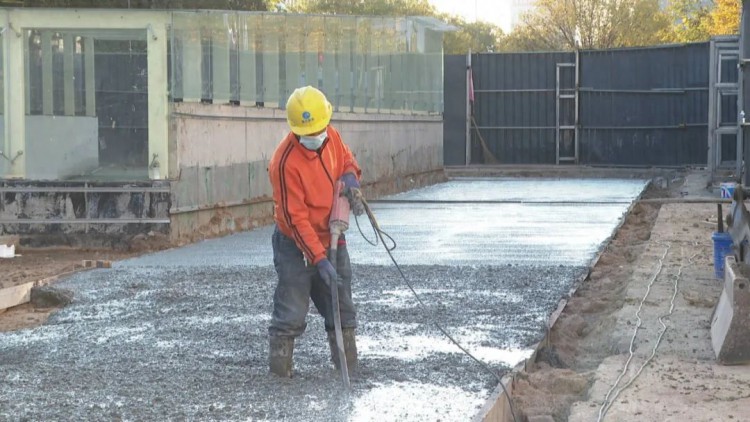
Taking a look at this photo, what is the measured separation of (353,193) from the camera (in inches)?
293

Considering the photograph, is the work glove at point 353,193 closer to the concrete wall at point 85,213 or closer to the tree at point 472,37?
the concrete wall at point 85,213

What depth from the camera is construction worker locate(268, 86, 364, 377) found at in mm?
7258

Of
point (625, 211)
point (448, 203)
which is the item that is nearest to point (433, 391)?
point (625, 211)

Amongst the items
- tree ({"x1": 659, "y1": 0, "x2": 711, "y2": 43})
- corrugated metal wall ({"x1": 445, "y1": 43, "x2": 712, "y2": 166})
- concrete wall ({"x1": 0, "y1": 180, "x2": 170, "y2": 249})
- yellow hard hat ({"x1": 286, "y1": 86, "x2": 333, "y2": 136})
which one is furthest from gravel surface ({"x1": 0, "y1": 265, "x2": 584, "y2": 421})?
tree ({"x1": 659, "y1": 0, "x2": 711, "y2": 43})

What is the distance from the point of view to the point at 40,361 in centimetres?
820

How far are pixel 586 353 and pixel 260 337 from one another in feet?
7.75

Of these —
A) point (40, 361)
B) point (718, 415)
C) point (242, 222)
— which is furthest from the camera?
point (242, 222)

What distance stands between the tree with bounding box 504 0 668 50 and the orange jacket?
46.9 meters

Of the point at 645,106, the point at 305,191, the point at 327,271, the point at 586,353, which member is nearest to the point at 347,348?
the point at 327,271

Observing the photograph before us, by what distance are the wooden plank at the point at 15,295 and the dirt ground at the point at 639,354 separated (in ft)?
16.0

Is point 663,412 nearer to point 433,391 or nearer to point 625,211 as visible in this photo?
point 433,391

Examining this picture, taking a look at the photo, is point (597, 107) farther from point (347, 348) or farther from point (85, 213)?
point (347, 348)

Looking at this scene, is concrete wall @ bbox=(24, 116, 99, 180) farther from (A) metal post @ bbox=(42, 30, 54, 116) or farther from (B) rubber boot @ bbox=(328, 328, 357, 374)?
(B) rubber boot @ bbox=(328, 328, 357, 374)

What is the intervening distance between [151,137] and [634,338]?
8894mm
